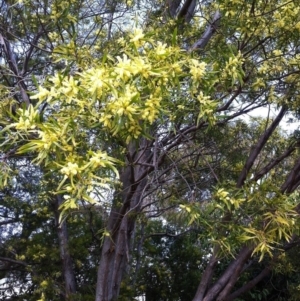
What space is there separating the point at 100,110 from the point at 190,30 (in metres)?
2.51

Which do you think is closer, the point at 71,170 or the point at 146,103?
the point at 71,170

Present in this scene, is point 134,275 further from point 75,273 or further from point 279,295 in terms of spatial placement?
A: point 279,295

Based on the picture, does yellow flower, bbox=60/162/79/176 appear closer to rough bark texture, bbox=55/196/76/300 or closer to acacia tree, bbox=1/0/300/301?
acacia tree, bbox=1/0/300/301

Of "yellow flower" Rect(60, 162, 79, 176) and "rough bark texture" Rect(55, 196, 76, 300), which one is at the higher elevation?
"rough bark texture" Rect(55, 196, 76, 300)

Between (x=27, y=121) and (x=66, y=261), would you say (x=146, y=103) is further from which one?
(x=66, y=261)

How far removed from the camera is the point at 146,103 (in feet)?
7.20

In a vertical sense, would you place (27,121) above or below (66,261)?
below

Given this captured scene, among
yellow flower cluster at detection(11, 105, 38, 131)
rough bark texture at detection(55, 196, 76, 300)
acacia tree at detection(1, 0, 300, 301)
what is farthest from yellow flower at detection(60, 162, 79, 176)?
rough bark texture at detection(55, 196, 76, 300)

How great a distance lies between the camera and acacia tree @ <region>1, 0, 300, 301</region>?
2104mm

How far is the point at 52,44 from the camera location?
437cm

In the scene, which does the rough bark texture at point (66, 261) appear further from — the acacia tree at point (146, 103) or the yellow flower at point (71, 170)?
the yellow flower at point (71, 170)

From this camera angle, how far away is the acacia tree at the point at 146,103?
210 cm

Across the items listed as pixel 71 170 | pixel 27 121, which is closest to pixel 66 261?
pixel 27 121

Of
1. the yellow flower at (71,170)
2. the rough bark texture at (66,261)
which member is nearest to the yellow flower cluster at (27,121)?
the yellow flower at (71,170)
